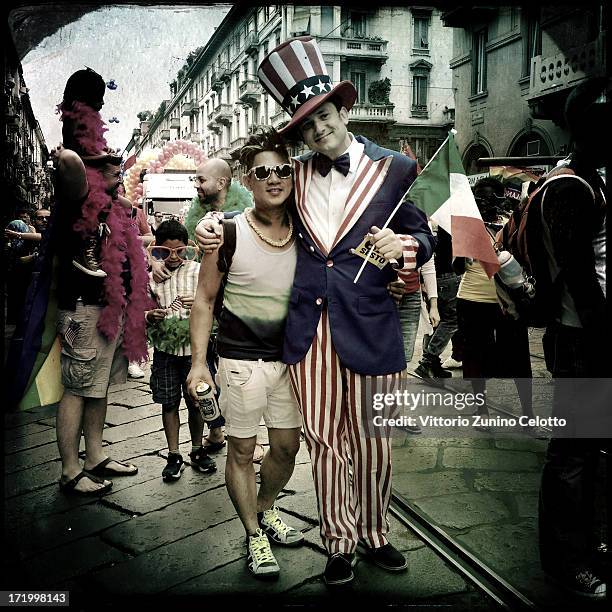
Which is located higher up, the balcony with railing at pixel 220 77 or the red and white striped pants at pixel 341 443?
the balcony with railing at pixel 220 77

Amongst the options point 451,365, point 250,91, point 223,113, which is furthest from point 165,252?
point 451,365

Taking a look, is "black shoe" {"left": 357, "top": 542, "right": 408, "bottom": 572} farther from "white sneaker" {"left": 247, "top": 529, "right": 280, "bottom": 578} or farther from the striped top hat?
the striped top hat

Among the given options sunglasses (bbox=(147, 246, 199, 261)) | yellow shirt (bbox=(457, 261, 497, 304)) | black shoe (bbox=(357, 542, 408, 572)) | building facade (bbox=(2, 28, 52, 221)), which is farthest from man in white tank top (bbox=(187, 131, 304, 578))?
yellow shirt (bbox=(457, 261, 497, 304))

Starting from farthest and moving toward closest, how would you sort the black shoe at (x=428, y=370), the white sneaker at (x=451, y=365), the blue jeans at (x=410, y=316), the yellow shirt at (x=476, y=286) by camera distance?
the white sneaker at (x=451, y=365)
the black shoe at (x=428, y=370)
the yellow shirt at (x=476, y=286)
the blue jeans at (x=410, y=316)

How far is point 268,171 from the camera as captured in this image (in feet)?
8.10

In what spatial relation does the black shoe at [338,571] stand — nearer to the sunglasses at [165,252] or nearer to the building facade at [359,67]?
the building facade at [359,67]

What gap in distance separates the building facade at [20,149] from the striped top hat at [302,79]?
36.9 inches

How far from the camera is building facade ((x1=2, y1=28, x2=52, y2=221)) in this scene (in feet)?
8.04

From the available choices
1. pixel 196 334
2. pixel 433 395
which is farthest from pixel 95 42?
pixel 433 395

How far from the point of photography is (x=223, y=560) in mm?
2684

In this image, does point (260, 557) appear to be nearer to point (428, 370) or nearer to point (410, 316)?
point (410, 316)

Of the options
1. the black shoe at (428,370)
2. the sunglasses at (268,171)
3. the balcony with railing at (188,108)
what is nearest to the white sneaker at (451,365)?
the black shoe at (428,370)

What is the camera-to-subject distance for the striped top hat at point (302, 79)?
242cm

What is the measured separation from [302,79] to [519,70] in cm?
95
